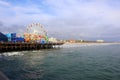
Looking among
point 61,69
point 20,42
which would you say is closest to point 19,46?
point 20,42

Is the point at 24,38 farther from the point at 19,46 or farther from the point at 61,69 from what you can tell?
the point at 61,69

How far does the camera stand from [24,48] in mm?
69875

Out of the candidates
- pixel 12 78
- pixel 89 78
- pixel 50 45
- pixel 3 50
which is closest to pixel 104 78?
pixel 89 78

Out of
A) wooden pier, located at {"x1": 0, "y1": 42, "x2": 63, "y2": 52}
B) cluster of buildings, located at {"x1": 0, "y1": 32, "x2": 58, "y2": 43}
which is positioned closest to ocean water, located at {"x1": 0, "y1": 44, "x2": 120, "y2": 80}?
wooden pier, located at {"x1": 0, "y1": 42, "x2": 63, "y2": 52}

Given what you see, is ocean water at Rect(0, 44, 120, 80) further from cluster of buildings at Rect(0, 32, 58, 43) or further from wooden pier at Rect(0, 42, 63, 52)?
cluster of buildings at Rect(0, 32, 58, 43)

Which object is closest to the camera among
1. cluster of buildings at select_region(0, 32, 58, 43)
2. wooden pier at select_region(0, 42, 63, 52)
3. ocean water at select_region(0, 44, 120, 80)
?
ocean water at select_region(0, 44, 120, 80)

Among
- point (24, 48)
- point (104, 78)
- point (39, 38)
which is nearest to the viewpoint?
point (104, 78)

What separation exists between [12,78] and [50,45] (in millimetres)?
69046

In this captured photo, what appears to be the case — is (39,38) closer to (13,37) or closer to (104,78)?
(13,37)

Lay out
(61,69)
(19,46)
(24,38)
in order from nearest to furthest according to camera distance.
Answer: (61,69)
(19,46)
(24,38)

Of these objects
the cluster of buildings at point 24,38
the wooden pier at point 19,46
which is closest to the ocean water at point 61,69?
the wooden pier at point 19,46

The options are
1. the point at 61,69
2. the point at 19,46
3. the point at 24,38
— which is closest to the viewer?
the point at 61,69

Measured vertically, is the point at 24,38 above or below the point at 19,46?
above

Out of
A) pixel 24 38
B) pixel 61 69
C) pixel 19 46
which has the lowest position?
pixel 61 69
